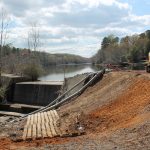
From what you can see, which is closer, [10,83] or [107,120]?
[107,120]

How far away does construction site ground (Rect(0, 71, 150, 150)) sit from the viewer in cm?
973

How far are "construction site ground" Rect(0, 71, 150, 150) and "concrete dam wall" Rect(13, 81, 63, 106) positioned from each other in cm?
1179

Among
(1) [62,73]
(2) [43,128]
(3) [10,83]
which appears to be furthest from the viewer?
(1) [62,73]

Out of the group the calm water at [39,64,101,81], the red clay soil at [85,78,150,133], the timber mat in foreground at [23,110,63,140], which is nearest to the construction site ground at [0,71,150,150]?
the red clay soil at [85,78,150,133]

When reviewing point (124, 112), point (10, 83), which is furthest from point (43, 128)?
point (10, 83)

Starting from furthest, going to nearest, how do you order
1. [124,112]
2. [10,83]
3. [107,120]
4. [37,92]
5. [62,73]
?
[62,73] < [10,83] < [37,92] < [124,112] < [107,120]

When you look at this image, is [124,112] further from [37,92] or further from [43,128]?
[37,92]

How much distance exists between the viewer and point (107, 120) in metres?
13.3

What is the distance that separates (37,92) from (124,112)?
2298 cm

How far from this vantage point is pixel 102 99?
709 inches

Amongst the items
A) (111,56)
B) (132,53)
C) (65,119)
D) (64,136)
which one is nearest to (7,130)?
(65,119)

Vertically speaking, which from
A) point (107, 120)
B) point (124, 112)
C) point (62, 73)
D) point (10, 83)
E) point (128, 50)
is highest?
point (128, 50)

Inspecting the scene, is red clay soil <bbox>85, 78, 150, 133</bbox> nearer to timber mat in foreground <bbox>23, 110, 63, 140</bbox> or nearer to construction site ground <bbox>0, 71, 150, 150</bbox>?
construction site ground <bbox>0, 71, 150, 150</bbox>

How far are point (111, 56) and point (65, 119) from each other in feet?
282
